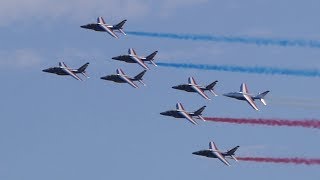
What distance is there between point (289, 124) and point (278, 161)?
339 inches

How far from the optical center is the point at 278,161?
199 m

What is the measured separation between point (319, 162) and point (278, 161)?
12.9 meters

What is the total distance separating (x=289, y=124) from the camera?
642ft

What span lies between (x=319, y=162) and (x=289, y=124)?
11593 mm

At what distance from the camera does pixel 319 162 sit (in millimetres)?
188000
